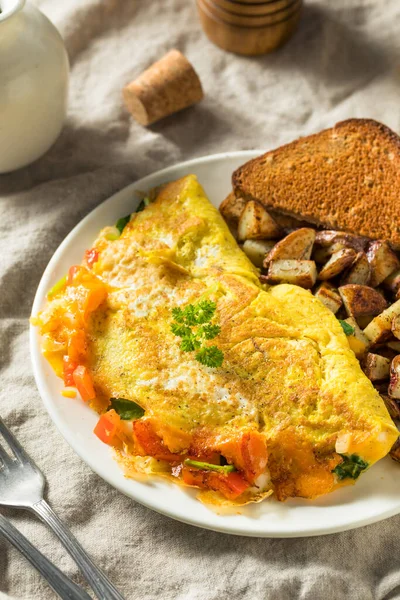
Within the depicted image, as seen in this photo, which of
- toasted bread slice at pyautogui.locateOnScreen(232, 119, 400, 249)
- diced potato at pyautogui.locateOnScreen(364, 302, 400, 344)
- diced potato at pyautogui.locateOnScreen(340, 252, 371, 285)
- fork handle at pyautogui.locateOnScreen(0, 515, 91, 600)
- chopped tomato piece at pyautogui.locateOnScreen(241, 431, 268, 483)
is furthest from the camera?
toasted bread slice at pyautogui.locateOnScreen(232, 119, 400, 249)

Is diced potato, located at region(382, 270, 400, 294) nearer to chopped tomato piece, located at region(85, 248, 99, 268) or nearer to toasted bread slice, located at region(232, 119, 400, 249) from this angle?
toasted bread slice, located at region(232, 119, 400, 249)

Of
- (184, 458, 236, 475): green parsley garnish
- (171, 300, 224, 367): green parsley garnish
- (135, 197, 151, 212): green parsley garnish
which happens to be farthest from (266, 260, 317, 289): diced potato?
(184, 458, 236, 475): green parsley garnish

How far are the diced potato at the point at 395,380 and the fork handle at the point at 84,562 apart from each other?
153cm

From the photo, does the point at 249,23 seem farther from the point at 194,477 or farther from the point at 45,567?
the point at 45,567

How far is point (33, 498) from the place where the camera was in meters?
3.41

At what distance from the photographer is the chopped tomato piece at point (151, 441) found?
10.7 ft

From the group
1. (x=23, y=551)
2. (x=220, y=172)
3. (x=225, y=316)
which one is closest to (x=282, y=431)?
(x=225, y=316)

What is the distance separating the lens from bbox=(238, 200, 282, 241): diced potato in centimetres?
406

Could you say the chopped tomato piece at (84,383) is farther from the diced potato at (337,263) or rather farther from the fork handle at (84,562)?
the diced potato at (337,263)

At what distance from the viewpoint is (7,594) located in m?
3.24

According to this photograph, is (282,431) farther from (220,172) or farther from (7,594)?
(220,172)

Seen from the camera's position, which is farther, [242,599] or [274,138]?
[274,138]

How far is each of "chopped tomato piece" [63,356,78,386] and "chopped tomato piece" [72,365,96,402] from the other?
0.06 m

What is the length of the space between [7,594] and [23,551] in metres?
0.28
